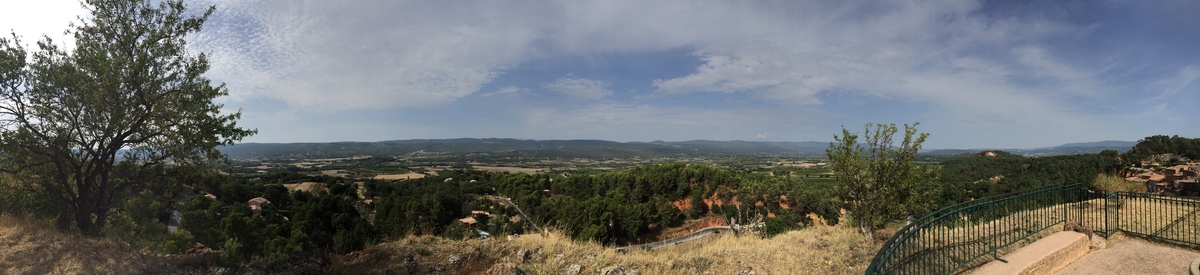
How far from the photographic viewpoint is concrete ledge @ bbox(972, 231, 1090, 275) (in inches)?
258

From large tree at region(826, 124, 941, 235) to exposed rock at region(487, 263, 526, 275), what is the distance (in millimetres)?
7902

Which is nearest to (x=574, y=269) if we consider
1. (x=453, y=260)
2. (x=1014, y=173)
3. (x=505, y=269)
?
(x=505, y=269)

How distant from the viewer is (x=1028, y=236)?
340 inches

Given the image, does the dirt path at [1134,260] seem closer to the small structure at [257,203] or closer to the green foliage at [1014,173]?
the green foliage at [1014,173]

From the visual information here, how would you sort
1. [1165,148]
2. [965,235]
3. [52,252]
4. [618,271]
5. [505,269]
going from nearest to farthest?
[52,252], [505,269], [618,271], [965,235], [1165,148]

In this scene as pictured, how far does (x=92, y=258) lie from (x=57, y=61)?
12.7ft

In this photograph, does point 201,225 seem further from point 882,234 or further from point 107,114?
point 882,234

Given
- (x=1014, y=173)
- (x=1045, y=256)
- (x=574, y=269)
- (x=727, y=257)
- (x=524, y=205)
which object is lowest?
(x=524, y=205)

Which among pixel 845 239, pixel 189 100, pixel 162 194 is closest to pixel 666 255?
pixel 845 239

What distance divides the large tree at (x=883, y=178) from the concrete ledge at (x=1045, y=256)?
2106 millimetres

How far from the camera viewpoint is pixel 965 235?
9141 mm

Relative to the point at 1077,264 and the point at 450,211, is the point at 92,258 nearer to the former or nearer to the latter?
the point at 1077,264

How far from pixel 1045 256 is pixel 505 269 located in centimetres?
889

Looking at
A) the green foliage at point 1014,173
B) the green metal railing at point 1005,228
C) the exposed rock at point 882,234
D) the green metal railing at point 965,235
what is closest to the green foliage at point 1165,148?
the green foliage at point 1014,173
